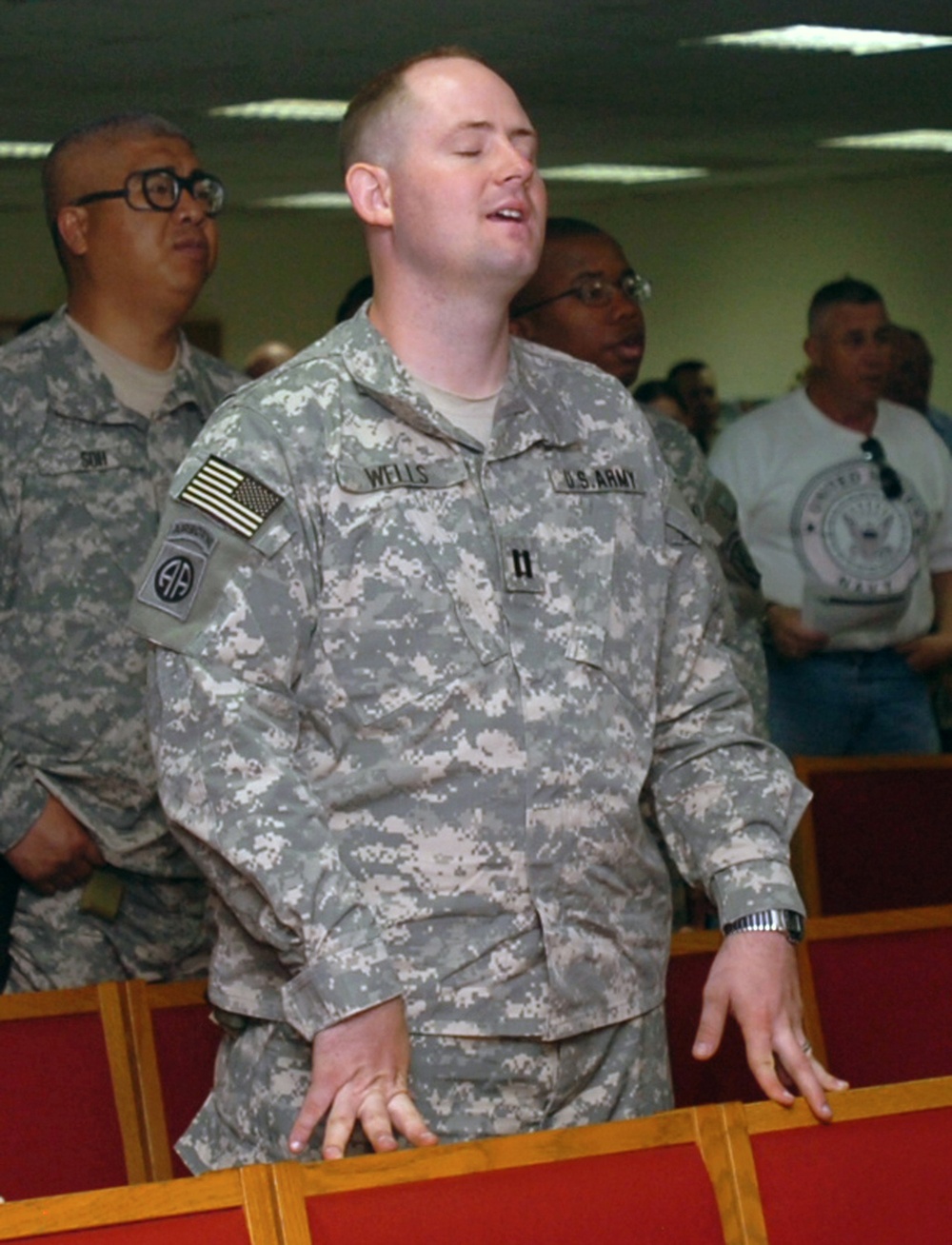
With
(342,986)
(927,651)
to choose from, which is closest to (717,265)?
(927,651)

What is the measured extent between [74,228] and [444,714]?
61.1 inches

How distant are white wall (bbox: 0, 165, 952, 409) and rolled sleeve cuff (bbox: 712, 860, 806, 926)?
10.1 meters

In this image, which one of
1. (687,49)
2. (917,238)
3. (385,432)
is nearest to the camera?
(385,432)

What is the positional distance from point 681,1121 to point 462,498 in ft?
2.15

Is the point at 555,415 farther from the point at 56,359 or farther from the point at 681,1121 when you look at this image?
the point at 56,359

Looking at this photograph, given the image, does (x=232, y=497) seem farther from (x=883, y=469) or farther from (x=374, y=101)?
(x=883, y=469)

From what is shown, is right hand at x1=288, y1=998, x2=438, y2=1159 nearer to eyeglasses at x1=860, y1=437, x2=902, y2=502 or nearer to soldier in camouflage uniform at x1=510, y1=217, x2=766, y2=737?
soldier in camouflage uniform at x1=510, y1=217, x2=766, y2=737

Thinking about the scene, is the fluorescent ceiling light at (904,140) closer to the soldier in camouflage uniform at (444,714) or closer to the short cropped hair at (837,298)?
the short cropped hair at (837,298)

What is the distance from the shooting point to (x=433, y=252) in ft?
7.04

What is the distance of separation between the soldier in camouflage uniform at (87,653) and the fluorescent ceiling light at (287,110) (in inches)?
208

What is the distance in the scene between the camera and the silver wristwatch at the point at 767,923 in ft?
6.75

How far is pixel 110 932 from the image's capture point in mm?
3143

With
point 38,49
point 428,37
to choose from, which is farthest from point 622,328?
point 38,49

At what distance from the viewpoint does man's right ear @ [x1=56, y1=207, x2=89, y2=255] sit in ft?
10.9
